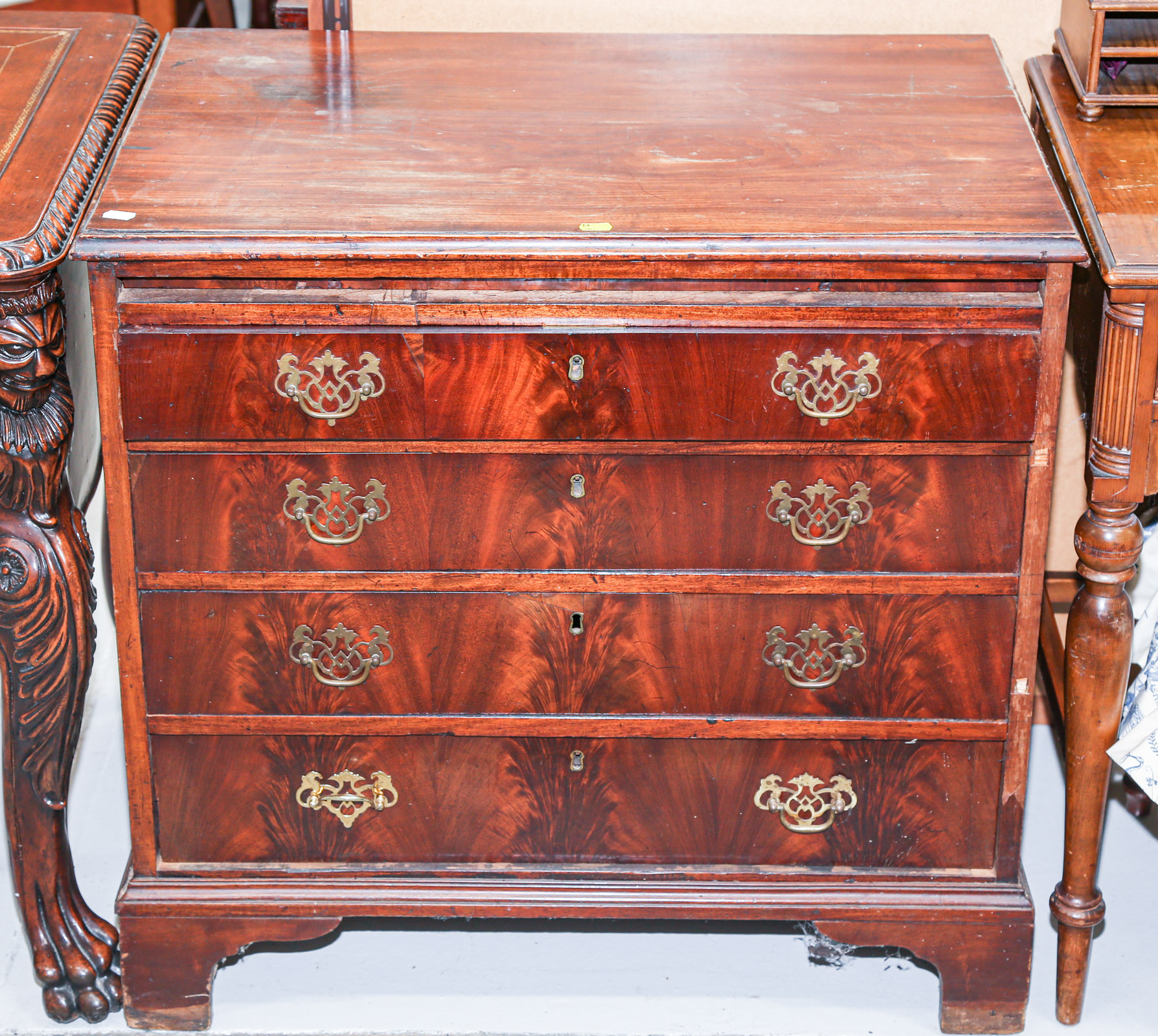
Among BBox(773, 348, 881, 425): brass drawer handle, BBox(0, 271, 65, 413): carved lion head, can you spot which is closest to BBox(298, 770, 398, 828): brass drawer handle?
BBox(0, 271, 65, 413): carved lion head

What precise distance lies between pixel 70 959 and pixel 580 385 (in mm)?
1029

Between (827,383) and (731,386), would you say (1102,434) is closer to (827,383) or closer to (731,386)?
(827,383)

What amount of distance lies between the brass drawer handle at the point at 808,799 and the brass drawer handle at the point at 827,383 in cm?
48

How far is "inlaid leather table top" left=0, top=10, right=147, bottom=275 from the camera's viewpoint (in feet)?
5.60

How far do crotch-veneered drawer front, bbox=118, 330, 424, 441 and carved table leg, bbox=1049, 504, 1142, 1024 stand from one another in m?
0.82

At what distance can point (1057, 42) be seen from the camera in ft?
7.21

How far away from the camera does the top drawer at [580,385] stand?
172 cm

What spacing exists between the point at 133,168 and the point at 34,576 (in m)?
0.49

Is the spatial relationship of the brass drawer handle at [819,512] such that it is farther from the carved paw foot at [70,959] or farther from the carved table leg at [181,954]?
the carved paw foot at [70,959]

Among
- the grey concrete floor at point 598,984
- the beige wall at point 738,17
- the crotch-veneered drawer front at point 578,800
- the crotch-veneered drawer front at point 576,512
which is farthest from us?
the beige wall at point 738,17

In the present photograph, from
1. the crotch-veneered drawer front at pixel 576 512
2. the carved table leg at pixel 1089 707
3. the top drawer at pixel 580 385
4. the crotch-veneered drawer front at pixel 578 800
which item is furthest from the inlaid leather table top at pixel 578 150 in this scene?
the crotch-veneered drawer front at pixel 578 800

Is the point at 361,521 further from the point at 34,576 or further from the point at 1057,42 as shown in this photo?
the point at 1057,42

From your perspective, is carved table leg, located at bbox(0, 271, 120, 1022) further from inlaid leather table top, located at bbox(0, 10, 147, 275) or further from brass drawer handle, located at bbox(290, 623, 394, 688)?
brass drawer handle, located at bbox(290, 623, 394, 688)

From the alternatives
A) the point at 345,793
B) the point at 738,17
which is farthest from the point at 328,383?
the point at 738,17
